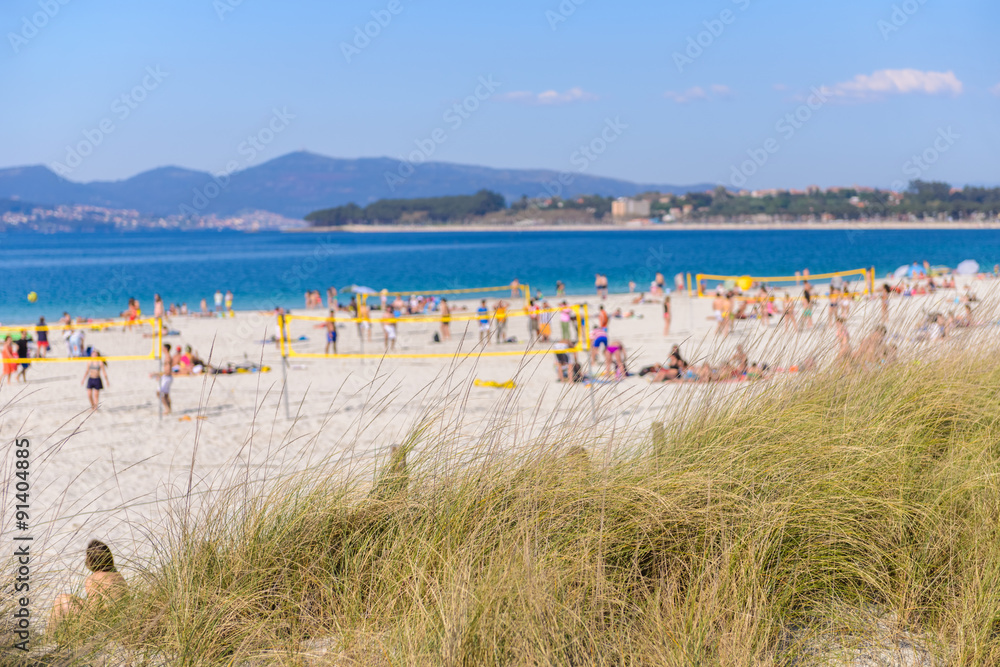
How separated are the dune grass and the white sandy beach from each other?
238 millimetres

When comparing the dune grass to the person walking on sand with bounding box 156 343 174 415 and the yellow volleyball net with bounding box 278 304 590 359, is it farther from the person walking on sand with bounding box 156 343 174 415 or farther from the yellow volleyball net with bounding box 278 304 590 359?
the yellow volleyball net with bounding box 278 304 590 359

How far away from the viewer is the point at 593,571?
2.83 m

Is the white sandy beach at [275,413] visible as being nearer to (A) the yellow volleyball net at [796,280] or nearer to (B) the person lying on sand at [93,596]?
(B) the person lying on sand at [93,596]

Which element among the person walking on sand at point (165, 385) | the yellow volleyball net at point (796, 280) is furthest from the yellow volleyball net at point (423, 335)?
the person walking on sand at point (165, 385)

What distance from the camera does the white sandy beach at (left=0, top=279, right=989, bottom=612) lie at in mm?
3562

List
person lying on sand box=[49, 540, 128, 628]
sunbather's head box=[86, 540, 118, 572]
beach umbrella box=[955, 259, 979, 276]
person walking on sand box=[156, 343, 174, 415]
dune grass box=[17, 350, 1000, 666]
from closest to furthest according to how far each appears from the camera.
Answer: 1. dune grass box=[17, 350, 1000, 666]
2. person lying on sand box=[49, 540, 128, 628]
3. sunbather's head box=[86, 540, 118, 572]
4. person walking on sand box=[156, 343, 174, 415]
5. beach umbrella box=[955, 259, 979, 276]

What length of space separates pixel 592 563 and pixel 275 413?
818cm

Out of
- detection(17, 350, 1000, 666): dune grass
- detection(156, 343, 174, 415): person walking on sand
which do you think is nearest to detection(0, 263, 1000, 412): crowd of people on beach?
detection(156, 343, 174, 415): person walking on sand

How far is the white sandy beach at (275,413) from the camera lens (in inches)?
140

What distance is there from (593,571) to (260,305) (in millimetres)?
39143

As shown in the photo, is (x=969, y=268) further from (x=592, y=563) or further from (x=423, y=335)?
(x=592, y=563)

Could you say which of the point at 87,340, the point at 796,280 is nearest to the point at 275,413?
the point at 87,340

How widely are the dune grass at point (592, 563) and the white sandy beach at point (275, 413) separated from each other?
0.24m

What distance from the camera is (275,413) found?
10414mm
